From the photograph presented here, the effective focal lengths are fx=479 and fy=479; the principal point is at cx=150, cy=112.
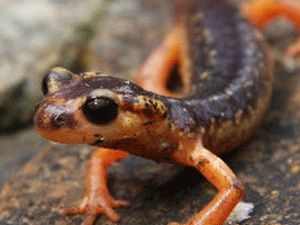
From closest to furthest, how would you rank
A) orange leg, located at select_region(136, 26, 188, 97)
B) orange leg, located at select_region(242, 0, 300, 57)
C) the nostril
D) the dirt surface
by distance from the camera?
the nostril → the dirt surface → orange leg, located at select_region(136, 26, 188, 97) → orange leg, located at select_region(242, 0, 300, 57)

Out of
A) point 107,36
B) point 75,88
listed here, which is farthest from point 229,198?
point 107,36

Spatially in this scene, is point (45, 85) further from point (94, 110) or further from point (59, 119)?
point (94, 110)

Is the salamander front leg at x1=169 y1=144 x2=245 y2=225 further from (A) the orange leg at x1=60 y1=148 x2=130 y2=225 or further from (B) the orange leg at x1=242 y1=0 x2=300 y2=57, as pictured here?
(B) the orange leg at x1=242 y1=0 x2=300 y2=57

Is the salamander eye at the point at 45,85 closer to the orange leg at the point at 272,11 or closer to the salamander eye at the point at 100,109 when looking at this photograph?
the salamander eye at the point at 100,109

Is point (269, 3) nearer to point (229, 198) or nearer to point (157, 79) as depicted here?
point (157, 79)

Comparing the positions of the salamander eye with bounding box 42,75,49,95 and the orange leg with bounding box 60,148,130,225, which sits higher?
the salamander eye with bounding box 42,75,49,95

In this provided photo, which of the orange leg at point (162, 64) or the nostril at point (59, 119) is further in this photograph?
the orange leg at point (162, 64)

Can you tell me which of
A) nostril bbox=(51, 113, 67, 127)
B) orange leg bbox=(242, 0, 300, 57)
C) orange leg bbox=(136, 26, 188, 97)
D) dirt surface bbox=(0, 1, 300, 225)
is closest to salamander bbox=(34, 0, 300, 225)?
nostril bbox=(51, 113, 67, 127)

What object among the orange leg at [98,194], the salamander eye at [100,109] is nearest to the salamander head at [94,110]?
the salamander eye at [100,109]
